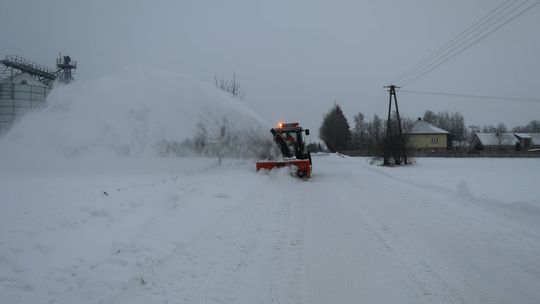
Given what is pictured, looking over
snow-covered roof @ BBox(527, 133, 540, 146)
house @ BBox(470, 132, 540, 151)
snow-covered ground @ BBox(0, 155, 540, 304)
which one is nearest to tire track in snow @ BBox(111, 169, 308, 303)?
snow-covered ground @ BBox(0, 155, 540, 304)

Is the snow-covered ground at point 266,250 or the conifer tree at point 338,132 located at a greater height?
the conifer tree at point 338,132

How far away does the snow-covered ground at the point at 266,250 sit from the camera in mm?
3906

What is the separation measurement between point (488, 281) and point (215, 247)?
142 inches

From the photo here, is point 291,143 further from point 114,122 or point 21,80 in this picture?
point 21,80

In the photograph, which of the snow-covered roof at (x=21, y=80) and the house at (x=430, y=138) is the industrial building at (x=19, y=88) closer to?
the snow-covered roof at (x=21, y=80)

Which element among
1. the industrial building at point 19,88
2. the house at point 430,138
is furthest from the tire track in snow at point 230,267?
the house at point 430,138

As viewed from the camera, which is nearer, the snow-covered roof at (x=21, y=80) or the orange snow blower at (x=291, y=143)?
the orange snow blower at (x=291, y=143)

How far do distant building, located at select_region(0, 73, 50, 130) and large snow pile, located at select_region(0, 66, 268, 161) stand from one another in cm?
3106

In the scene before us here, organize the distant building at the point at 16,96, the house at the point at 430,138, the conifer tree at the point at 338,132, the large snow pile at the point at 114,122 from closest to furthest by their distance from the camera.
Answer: the large snow pile at the point at 114,122, the distant building at the point at 16,96, the house at the point at 430,138, the conifer tree at the point at 338,132

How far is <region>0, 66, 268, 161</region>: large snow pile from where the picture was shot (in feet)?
45.5

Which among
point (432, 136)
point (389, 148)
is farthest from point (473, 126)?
point (389, 148)

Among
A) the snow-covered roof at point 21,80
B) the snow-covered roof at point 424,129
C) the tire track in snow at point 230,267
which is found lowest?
the tire track in snow at point 230,267

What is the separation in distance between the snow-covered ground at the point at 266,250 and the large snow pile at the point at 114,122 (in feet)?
15.1

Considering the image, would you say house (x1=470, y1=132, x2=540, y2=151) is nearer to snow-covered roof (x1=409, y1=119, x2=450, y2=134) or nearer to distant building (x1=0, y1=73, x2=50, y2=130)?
snow-covered roof (x1=409, y1=119, x2=450, y2=134)
